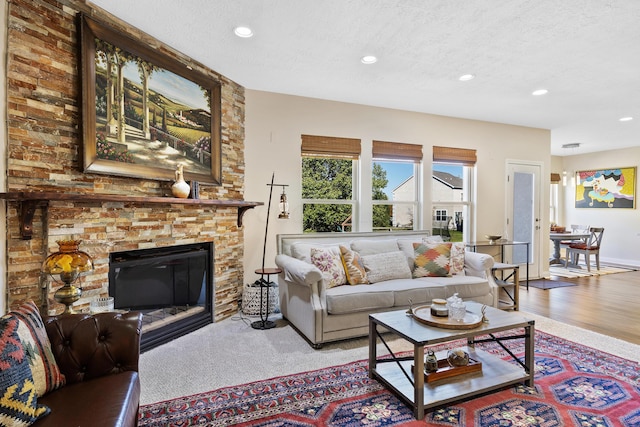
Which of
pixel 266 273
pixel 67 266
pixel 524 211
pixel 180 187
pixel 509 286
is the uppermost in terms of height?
pixel 180 187

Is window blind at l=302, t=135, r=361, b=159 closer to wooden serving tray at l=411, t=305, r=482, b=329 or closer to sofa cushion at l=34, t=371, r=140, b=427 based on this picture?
wooden serving tray at l=411, t=305, r=482, b=329

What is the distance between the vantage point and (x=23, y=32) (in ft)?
7.08

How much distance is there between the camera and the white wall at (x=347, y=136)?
Answer: 163 inches

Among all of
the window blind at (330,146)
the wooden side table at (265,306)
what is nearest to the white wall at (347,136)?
the window blind at (330,146)

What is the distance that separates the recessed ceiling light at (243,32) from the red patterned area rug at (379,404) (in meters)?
2.62

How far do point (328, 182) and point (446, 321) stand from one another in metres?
2.73

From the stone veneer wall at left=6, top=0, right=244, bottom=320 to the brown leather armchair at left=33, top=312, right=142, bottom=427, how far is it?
0.88 m

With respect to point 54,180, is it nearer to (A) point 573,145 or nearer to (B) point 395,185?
(B) point 395,185

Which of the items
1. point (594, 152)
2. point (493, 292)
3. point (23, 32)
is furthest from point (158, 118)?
point (594, 152)

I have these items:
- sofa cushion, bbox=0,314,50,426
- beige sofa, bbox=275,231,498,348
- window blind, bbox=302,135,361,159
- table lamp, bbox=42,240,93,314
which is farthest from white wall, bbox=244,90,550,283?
sofa cushion, bbox=0,314,50,426

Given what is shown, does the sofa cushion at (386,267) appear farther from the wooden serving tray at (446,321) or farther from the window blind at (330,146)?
the window blind at (330,146)

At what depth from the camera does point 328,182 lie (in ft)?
15.2

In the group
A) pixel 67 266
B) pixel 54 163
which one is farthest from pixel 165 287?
pixel 54 163

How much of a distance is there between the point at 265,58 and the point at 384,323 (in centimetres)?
255
